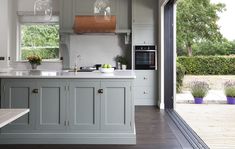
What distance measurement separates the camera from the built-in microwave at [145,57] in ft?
23.7

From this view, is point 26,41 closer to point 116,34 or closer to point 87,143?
point 116,34

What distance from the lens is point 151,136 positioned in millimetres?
4469

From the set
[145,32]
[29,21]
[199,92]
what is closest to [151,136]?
[145,32]

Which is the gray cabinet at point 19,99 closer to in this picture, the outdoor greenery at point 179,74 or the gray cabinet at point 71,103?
the gray cabinet at point 71,103

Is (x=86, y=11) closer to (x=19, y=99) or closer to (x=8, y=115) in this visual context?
(x=19, y=99)

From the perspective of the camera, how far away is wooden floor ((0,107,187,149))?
398 centimetres

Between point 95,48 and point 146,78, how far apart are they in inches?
59.9

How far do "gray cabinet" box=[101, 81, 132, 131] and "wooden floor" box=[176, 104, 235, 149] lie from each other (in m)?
1.19

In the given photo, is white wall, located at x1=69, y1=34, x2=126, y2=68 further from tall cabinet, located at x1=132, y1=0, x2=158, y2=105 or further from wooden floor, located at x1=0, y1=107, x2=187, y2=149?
wooden floor, located at x1=0, y1=107, x2=187, y2=149

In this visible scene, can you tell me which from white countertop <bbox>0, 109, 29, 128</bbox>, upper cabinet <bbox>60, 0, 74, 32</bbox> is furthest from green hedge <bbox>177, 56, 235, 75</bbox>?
white countertop <bbox>0, 109, 29, 128</bbox>

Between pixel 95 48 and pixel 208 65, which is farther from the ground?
pixel 95 48

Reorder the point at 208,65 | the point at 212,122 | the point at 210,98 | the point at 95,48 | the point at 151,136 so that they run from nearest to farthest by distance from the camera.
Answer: the point at 151,136, the point at 212,122, the point at 95,48, the point at 210,98, the point at 208,65

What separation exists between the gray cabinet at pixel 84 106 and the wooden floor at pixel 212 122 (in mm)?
1577

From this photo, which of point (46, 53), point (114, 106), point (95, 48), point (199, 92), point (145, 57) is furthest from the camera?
point (46, 53)
